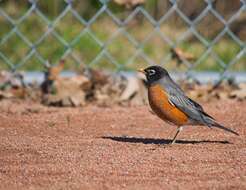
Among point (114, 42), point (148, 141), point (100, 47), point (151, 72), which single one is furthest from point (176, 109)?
point (114, 42)

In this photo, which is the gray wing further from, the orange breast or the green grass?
the green grass

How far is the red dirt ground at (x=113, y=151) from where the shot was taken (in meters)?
5.13

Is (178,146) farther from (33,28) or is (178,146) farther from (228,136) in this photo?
(33,28)

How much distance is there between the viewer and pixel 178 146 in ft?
20.7

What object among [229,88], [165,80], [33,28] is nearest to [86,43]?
[33,28]

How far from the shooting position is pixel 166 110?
6.68m

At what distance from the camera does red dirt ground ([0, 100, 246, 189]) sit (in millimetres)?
5126

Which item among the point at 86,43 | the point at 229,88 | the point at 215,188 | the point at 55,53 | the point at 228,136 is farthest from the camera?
the point at 86,43

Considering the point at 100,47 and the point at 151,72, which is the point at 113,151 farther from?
the point at 100,47

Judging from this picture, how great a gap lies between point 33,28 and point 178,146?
5.64m

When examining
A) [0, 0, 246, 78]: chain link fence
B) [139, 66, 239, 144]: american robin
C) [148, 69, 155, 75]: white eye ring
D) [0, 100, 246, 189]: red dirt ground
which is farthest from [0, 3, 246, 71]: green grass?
[139, 66, 239, 144]: american robin

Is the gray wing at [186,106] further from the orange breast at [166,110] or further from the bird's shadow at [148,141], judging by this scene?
the bird's shadow at [148,141]

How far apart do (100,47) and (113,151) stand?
5.17 m

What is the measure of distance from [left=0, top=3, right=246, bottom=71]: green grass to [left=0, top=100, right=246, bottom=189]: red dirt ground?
2.39m
